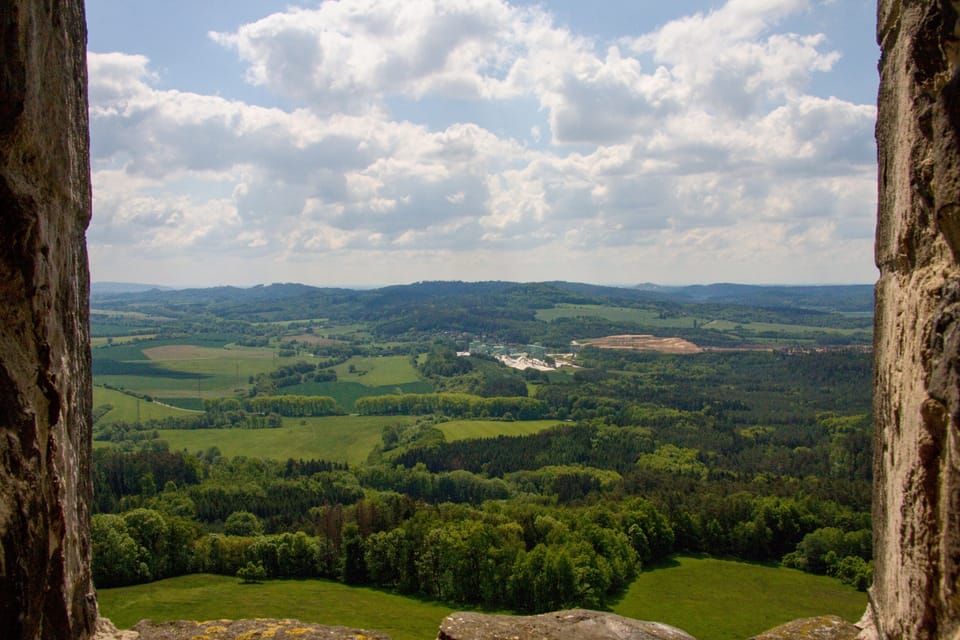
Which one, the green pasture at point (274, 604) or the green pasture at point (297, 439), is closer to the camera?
the green pasture at point (274, 604)

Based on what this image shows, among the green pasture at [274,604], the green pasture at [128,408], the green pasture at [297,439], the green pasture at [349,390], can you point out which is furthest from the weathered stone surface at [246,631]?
the green pasture at [349,390]

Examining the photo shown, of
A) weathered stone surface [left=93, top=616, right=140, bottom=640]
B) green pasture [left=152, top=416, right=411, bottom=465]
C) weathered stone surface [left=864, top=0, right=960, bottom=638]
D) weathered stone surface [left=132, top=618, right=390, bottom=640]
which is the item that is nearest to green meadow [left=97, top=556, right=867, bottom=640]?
weathered stone surface [left=132, top=618, right=390, bottom=640]

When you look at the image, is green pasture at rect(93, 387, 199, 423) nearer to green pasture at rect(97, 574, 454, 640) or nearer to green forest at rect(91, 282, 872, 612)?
green forest at rect(91, 282, 872, 612)

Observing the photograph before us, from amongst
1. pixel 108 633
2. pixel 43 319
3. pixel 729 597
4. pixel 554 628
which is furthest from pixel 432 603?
pixel 43 319

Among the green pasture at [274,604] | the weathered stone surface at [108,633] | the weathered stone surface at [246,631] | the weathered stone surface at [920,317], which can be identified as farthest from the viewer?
the green pasture at [274,604]

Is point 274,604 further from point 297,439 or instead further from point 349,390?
point 349,390

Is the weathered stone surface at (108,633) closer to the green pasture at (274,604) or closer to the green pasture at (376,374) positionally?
the green pasture at (274,604)
